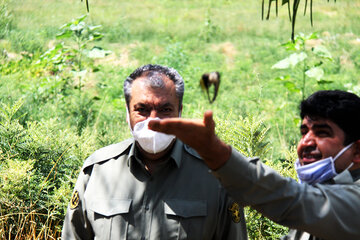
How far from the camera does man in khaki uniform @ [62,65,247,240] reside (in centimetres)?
221

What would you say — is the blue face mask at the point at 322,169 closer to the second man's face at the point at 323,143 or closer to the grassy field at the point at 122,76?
the second man's face at the point at 323,143

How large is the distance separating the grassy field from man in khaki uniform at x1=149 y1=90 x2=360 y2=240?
4.71ft

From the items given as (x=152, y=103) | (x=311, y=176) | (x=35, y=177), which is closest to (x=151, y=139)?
(x=152, y=103)

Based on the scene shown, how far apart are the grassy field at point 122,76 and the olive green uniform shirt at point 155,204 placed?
0.95 m

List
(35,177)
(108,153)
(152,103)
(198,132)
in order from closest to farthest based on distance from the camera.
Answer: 1. (198,132)
2. (152,103)
3. (108,153)
4. (35,177)

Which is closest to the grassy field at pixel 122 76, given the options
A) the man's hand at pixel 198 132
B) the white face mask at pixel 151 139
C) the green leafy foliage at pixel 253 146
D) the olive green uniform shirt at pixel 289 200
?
the green leafy foliage at pixel 253 146

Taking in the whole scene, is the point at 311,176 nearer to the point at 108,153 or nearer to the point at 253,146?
the point at 108,153

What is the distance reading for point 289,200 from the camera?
1.44 meters

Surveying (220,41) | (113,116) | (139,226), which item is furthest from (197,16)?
(139,226)

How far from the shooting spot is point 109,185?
235 centimetres

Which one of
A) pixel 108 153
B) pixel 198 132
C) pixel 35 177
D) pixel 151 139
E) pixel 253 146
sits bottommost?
pixel 35 177

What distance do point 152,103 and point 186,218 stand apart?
543mm

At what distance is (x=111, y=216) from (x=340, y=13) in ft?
46.8

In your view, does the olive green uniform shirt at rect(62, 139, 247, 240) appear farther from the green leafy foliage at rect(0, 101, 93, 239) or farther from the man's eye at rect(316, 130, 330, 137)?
the green leafy foliage at rect(0, 101, 93, 239)
